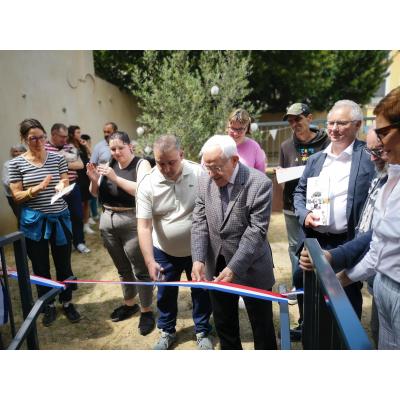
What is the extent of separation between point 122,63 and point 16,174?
13.4m

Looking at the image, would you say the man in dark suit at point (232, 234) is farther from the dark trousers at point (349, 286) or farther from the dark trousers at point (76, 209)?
the dark trousers at point (76, 209)

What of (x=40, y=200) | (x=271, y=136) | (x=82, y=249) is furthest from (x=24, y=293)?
(x=271, y=136)

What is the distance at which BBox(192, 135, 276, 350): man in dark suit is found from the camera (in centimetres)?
210

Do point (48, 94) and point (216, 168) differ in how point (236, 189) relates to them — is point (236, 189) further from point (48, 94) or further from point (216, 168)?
point (48, 94)

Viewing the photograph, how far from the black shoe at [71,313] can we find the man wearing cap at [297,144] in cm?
222

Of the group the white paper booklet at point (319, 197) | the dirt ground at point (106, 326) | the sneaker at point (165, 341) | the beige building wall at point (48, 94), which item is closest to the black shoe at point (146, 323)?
the dirt ground at point (106, 326)

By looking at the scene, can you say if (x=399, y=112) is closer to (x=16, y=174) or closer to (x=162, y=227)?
(x=162, y=227)

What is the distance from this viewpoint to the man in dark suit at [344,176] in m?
2.23

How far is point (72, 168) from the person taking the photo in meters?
5.01

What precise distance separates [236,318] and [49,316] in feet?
6.90

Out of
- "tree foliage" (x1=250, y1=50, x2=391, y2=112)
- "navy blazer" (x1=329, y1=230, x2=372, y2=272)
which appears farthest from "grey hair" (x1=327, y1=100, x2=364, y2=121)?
"tree foliage" (x1=250, y1=50, x2=391, y2=112)

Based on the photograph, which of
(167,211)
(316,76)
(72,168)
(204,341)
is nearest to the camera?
(167,211)

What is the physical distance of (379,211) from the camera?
5.14 feet

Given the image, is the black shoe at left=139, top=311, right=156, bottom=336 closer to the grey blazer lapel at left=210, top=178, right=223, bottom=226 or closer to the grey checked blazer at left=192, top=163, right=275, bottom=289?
the grey checked blazer at left=192, top=163, right=275, bottom=289
